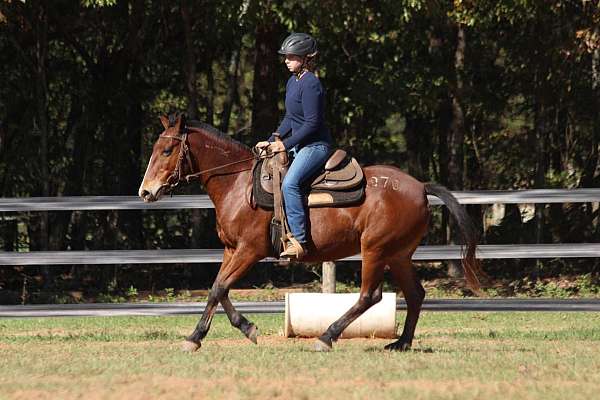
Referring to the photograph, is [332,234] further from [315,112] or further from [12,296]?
[12,296]

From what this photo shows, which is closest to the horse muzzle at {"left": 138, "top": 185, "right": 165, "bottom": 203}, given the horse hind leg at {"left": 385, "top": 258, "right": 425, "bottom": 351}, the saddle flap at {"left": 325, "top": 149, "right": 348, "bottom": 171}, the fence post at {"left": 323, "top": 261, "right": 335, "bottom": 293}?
the saddle flap at {"left": 325, "top": 149, "right": 348, "bottom": 171}

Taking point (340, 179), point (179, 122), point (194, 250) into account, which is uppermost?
point (179, 122)

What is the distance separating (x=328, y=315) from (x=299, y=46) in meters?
3.02

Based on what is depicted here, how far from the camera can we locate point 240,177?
38.8 feet

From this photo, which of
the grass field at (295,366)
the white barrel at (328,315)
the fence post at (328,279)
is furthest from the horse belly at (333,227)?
the fence post at (328,279)

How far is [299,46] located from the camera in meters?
11.3

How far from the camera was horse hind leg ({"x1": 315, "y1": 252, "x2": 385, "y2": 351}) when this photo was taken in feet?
37.2

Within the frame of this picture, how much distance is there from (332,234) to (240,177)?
107 cm

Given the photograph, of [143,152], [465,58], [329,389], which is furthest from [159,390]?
[143,152]

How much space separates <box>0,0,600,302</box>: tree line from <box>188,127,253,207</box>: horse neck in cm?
892

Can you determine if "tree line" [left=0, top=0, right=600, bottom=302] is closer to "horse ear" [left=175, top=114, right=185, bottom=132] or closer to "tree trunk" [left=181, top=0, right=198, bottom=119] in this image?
"tree trunk" [left=181, top=0, right=198, bottom=119]

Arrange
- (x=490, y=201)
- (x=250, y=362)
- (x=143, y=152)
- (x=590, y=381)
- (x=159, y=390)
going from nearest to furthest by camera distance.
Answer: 1. (x=159, y=390)
2. (x=590, y=381)
3. (x=250, y=362)
4. (x=490, y=201)
5. (x=143, y=152)

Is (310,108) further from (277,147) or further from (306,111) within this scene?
(277,147)

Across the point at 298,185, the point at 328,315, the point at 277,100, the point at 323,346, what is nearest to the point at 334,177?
the point at 298,185
